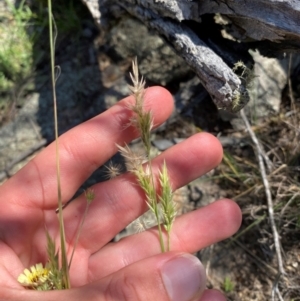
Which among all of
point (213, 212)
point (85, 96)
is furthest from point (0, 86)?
point (213, 212)

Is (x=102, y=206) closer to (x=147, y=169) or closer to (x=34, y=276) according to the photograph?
Result: (x=147, y=169)

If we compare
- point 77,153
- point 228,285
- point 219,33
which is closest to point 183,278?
point 77,153

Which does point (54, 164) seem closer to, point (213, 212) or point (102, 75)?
point (213, 212)

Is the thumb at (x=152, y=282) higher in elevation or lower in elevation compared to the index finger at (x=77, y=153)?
lower

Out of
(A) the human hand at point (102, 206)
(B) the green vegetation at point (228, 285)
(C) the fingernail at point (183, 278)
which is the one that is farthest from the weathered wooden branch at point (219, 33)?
(B) the green vegetation at point (228, 285)

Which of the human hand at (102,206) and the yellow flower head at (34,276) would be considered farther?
the human hand at (102,206)

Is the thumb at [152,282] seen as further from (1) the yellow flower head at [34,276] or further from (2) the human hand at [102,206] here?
(2) the human hand at [102,206]
